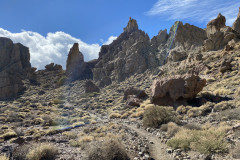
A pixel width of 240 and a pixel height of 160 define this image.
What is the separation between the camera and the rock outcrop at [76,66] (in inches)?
3698

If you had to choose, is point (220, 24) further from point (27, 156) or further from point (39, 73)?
point (39, 73)

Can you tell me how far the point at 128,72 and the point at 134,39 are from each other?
23963mm

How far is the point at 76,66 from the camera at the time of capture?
97938 millimetres

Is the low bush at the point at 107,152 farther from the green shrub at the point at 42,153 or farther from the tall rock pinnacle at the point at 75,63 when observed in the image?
the tall rock pinnacle at the point at 75,63

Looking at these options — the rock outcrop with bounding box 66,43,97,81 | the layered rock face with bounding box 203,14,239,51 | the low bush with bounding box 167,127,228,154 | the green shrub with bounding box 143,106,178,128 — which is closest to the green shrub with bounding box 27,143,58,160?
the low bush with bounding box 167,127,228,154

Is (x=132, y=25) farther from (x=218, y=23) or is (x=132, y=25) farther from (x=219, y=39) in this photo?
(x=219, y=39)

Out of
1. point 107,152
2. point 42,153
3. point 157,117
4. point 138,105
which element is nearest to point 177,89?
point 157,117

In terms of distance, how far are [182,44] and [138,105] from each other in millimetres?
46278

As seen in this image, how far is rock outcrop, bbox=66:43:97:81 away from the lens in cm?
9394

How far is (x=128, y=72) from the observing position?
71.6 meters

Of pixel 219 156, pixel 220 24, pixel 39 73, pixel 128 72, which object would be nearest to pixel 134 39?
pixel 128 72

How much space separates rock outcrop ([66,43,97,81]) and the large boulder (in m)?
78.5

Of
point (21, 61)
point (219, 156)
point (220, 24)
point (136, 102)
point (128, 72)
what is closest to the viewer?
point (219, 156)

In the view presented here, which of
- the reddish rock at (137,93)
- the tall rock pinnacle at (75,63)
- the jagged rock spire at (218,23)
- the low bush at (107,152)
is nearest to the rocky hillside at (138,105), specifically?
the low bush at (107,152)
